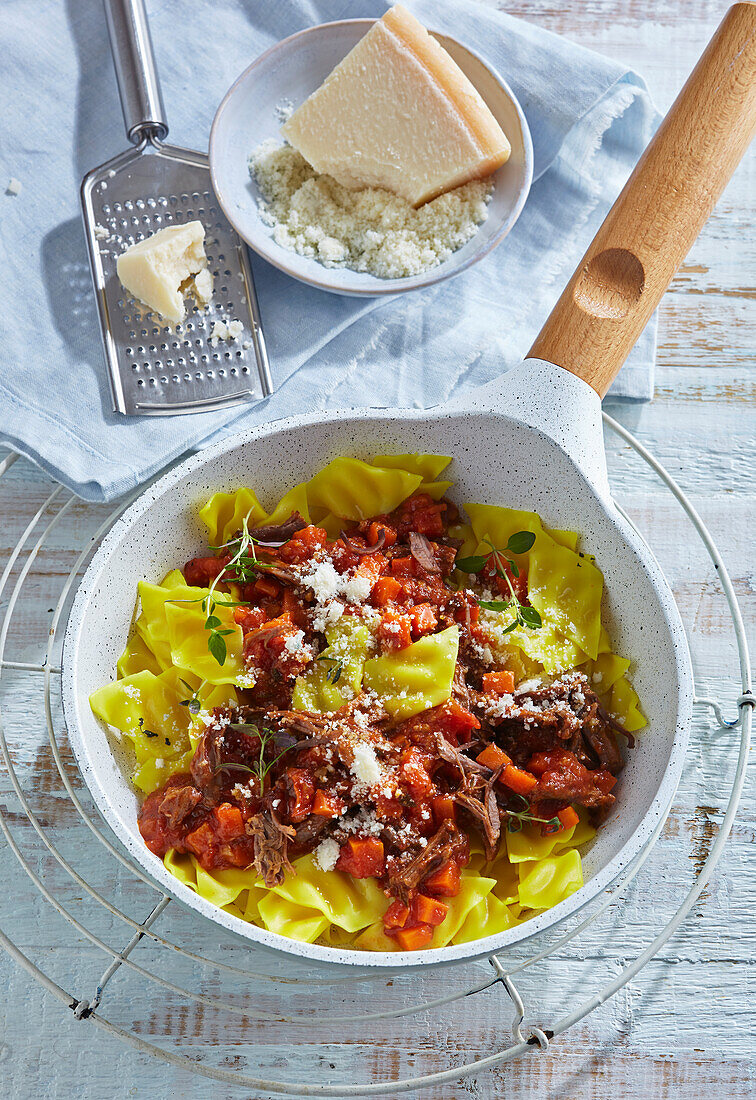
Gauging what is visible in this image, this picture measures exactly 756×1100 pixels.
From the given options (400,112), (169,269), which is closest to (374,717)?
(169,269)

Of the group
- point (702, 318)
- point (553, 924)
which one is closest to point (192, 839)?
point (553, 924)

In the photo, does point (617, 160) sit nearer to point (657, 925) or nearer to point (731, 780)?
point (731, 780)

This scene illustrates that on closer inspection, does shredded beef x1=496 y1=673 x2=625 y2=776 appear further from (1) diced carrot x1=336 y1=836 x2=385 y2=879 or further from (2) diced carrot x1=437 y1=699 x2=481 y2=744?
(1) diced carrot x1=336 y1=836 x2=385 y2=879

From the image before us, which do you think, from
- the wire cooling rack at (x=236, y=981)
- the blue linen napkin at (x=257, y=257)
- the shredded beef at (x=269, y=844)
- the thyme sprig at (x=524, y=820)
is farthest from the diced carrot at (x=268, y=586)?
the thyme sprig at (x=524, y=820)

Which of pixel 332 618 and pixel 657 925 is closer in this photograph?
pixel 332 618

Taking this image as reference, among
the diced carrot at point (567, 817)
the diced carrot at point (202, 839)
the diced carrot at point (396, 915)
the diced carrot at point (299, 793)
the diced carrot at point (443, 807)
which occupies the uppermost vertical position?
the diced carrot at point (299, 793)

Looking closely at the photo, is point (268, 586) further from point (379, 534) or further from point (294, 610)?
point (379, 534)

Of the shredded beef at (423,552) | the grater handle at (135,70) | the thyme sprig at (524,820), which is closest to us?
the thyme sprig at (524,820)

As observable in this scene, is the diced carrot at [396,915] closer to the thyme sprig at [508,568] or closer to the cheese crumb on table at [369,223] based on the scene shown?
the thyme sprig at [508,568]
